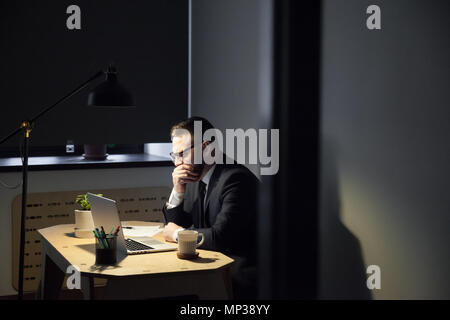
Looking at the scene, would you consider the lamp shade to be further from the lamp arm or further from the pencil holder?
the pencil holder

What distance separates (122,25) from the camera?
365 cm

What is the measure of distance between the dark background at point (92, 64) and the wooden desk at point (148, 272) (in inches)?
55.7

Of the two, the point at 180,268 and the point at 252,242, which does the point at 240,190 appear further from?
the point at 180,268

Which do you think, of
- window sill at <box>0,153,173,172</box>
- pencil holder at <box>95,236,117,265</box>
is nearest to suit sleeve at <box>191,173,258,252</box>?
pencil holder at <box>95,236,117,265</box>

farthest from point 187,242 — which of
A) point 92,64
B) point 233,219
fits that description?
point 92,64

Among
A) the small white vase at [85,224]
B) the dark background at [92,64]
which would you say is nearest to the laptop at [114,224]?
the small white vase at [85,224]

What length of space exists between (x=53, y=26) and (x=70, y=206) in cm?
116

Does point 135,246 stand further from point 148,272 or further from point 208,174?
point 208,174

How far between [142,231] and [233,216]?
47 cm

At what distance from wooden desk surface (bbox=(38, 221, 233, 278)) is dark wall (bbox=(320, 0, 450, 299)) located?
42cm

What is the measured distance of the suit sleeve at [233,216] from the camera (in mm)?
2172

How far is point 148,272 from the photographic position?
1781 millimetres

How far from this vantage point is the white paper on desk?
7.84 ft
